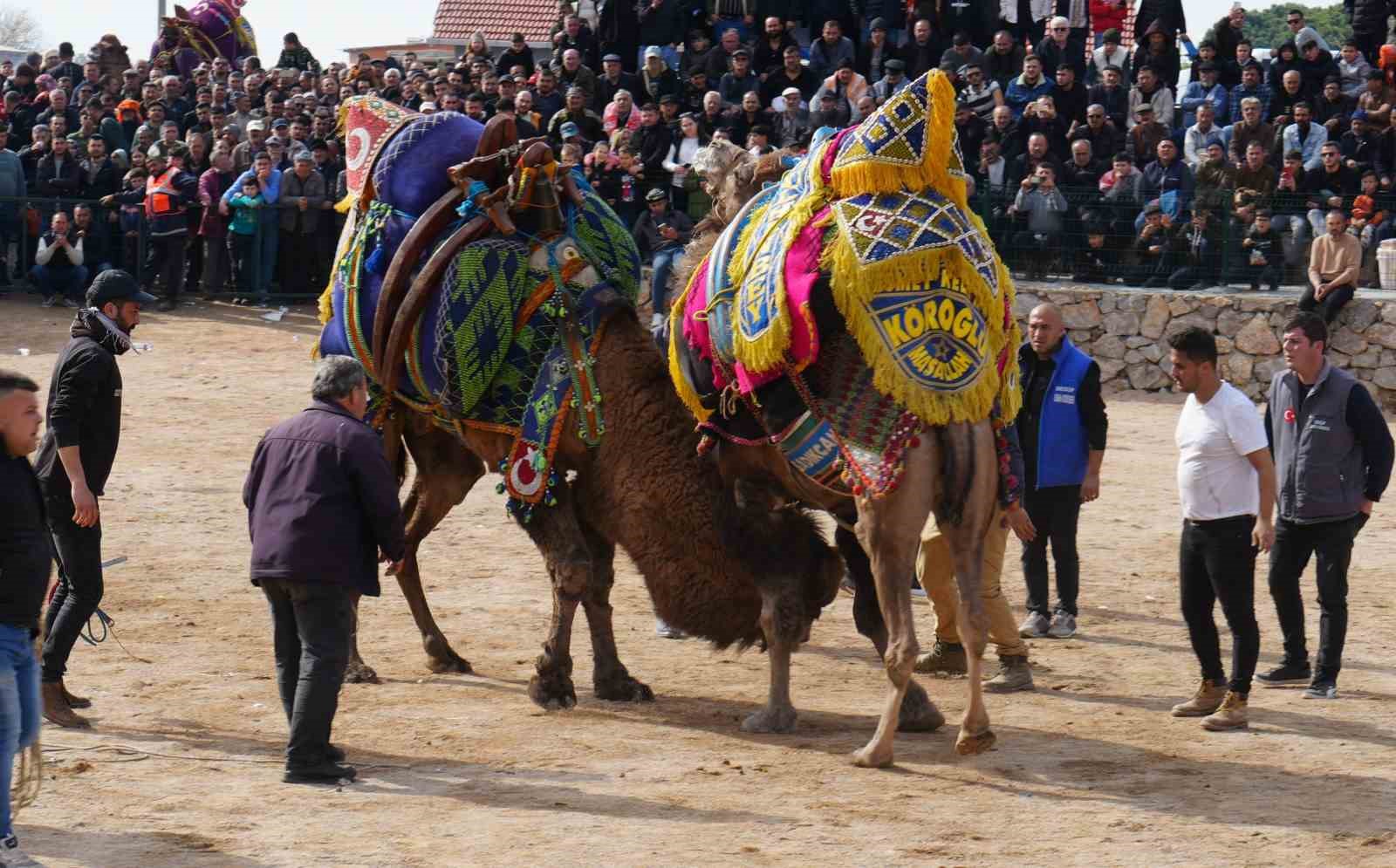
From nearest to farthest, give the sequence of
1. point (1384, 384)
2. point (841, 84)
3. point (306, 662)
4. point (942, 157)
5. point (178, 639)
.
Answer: point (306, 662) < point (942, 157) < point (178, 639) < point (1384, 384) < point (841, 84)

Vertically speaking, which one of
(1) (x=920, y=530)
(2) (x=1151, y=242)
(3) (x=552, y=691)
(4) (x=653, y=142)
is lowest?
(3) (x=552, y=691)

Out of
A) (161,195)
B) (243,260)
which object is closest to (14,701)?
(161,195)

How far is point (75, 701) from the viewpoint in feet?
25.7

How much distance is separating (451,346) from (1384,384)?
12.2 m

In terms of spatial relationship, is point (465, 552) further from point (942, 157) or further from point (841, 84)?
point (841, 84)

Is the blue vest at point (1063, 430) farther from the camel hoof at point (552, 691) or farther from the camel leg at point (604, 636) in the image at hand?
the camel hoof at point (552, 691)

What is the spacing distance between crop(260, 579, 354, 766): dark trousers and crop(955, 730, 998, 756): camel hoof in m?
2.40

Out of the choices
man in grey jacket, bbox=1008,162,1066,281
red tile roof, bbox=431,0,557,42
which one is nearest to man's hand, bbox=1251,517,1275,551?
man in grey jacket, bbox=1008,162,1066,281

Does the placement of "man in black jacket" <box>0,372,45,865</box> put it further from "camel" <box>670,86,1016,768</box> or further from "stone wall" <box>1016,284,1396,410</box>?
"stone wall" <box>1016,284,1396,410</box>

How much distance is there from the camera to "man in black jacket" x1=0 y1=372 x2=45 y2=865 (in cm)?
584

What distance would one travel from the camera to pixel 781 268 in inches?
291

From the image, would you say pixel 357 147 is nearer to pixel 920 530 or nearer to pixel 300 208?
pixel 920 530

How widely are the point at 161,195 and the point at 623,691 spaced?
13335mm

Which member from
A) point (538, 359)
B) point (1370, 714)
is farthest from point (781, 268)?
point (1370, 714)
